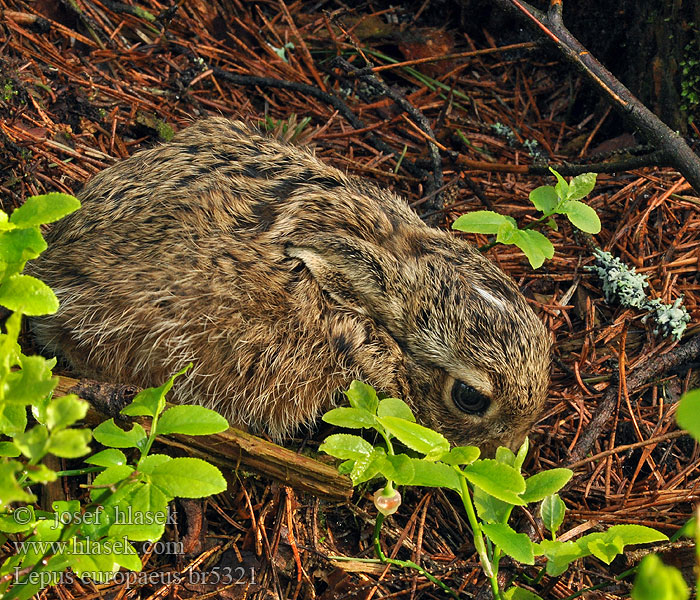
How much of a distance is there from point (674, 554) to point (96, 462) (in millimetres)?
2298

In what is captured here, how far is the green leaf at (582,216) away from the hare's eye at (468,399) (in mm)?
1016

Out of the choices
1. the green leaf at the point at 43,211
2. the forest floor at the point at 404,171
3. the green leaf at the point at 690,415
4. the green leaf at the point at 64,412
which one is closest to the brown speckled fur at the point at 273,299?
the forest floor at the point at 404,171

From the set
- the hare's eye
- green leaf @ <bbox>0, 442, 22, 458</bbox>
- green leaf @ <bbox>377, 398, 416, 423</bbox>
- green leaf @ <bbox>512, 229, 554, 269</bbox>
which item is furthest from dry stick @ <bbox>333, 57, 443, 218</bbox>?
green leaf @ <bbox>0, 442, 22, 458</bbox>

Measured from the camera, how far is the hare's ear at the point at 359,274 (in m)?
3.45

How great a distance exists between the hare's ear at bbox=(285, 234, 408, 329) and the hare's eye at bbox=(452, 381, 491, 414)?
17.2 inches

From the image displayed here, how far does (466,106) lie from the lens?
516cm

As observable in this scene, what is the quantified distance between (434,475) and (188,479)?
953 mm

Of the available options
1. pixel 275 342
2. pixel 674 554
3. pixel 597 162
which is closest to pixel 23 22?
pixel 275 342

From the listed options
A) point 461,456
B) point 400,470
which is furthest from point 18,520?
point 461,456

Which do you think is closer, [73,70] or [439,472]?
[439,472]

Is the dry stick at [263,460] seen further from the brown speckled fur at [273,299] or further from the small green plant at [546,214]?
the small green plant at [546,214]

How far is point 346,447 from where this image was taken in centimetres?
281

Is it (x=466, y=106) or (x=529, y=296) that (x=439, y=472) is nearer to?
(x=529, y=296)

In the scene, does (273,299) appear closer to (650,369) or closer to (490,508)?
(490,508)
